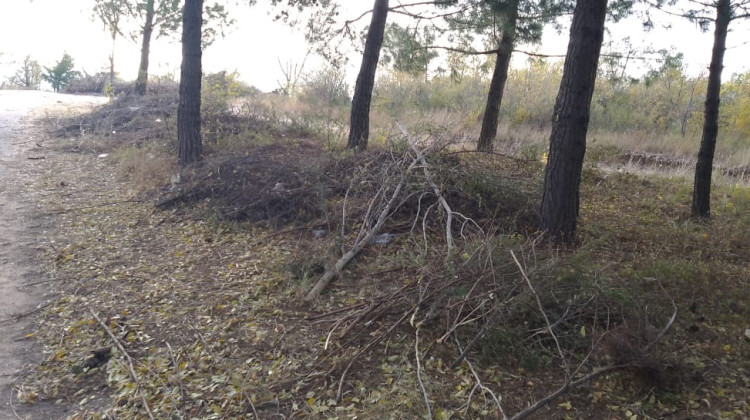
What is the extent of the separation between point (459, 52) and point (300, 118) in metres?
3.86

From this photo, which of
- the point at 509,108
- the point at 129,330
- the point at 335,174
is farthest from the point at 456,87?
the point at 129,330

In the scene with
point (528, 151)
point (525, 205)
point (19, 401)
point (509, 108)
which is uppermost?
point (509, 108)

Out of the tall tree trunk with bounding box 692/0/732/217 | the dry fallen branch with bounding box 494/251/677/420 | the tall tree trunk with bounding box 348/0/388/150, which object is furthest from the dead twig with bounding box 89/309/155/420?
the tall tree trunk with bounding box 692/0/732/217

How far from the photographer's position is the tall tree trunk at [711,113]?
6.75m

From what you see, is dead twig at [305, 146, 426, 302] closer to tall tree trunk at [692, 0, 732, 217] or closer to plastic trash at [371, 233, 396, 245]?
plastic trash at [371, 233, 396, 245]

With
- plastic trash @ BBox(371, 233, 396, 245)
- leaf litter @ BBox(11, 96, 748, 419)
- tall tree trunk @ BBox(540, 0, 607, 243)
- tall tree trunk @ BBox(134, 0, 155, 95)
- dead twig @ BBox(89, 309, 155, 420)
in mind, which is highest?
tall tree trunk @ BBox(134, 0, 155, 95)

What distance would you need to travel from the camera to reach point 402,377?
3.62 m

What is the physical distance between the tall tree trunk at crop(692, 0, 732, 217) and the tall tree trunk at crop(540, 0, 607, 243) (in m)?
2.54

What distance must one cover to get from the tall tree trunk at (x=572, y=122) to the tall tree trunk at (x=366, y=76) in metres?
4.03

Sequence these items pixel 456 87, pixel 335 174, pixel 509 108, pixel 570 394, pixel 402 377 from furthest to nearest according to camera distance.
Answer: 1. pixel 456 87
2. pixel 509 108
3. pixel 335 174
4. pixel 402 377
5. pixel 570 394

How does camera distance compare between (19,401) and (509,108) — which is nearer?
(19,401)

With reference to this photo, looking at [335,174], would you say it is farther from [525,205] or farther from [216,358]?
[216,358]

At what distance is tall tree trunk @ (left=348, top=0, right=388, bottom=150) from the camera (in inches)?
357

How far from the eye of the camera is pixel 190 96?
909 cm
